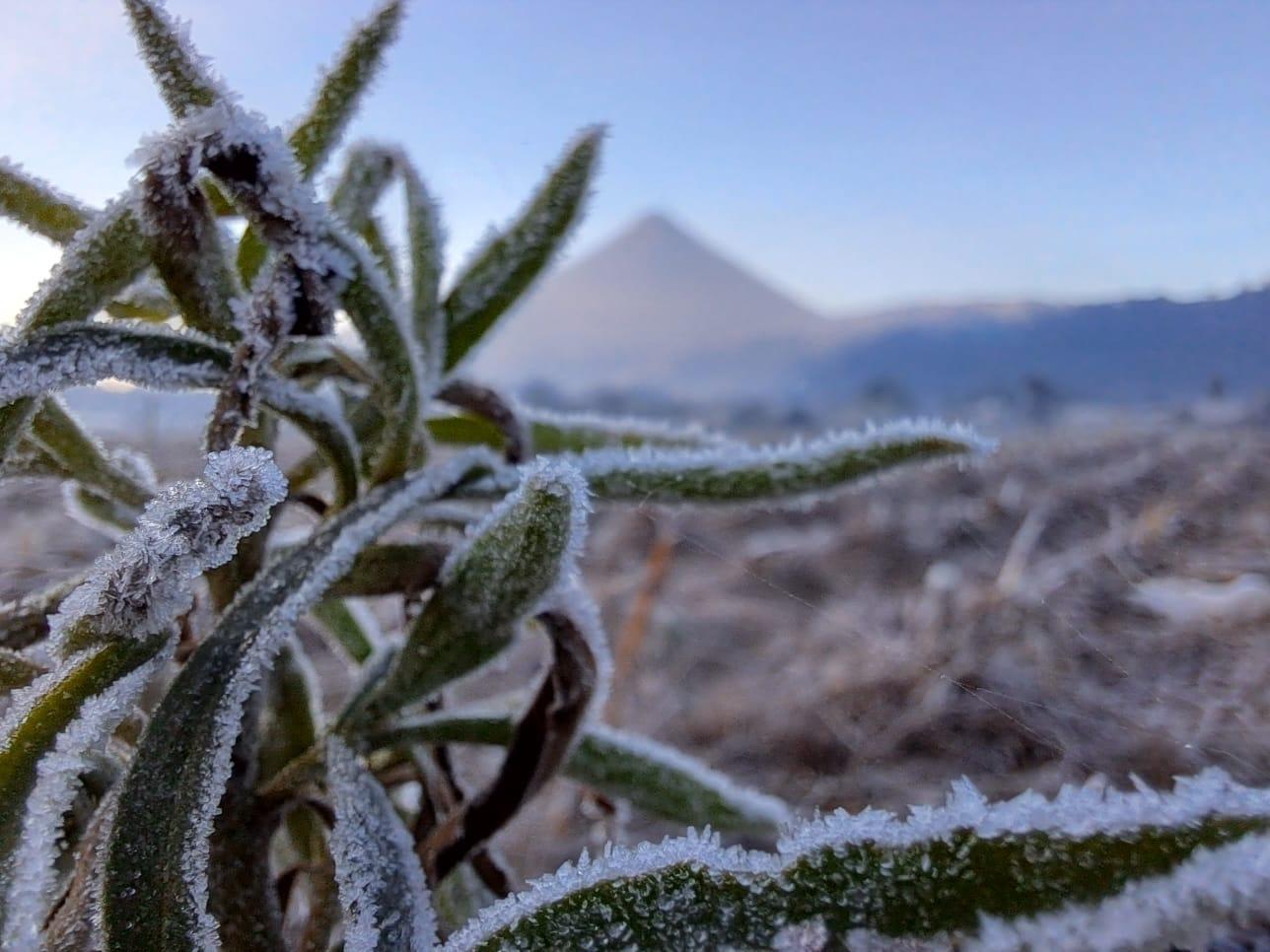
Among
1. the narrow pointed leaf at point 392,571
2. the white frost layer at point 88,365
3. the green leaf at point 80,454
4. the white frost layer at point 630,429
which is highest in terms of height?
the white frost layer at point 88,365

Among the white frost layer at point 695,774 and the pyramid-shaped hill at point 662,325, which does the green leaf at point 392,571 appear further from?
the pyramid-shaped hill at point 662,325

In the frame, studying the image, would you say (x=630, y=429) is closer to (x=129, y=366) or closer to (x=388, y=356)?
(x=388, y=356)

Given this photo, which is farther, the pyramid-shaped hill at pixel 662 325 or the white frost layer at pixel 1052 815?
the pyramid-shaped hill at pixel 662 325

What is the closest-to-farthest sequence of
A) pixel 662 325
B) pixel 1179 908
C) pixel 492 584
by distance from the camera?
pixel 1179 908 → pixel 492 584 → pixel 662 325

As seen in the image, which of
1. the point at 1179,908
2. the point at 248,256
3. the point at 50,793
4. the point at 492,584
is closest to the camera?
the point at 1179,908

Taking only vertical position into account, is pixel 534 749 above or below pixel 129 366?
below

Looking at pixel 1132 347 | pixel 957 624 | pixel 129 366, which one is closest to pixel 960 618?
pixel 957 624

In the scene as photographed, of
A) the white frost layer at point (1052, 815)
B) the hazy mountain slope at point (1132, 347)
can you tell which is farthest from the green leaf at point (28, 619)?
the hazy mountain slope at point (1132, 347)
